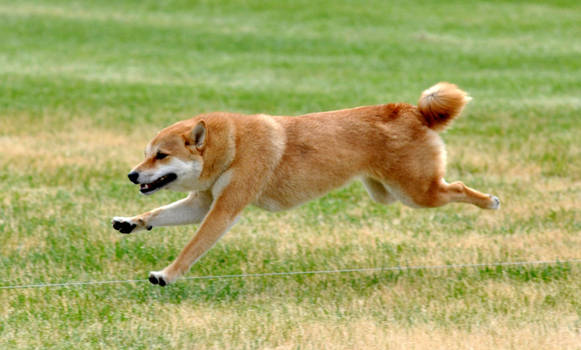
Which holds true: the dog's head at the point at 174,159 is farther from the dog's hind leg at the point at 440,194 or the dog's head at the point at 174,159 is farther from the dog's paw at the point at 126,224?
the dog's hind leg at the point at 440,194

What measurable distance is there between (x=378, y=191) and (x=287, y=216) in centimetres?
167

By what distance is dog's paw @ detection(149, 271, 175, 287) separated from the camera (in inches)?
250

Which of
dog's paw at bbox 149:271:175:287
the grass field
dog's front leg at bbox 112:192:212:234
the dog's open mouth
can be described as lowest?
the grass field

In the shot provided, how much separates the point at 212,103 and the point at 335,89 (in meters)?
2.99

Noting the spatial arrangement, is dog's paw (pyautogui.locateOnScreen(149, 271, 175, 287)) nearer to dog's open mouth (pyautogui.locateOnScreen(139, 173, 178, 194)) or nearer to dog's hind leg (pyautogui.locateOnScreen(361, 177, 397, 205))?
dog's open mouth (pyautogui.locateOnScreen(139, 173, 178, 194))

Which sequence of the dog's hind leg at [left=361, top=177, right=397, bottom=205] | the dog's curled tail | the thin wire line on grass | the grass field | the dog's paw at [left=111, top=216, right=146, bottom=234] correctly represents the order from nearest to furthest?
the grass field
the thin wire line on grass
the dog's paw at [left=111, top=216, right=146, bottom=234]
the dog's curled tail
the dog's hind leg at [left=361, top=177, right=397, bottom=205]

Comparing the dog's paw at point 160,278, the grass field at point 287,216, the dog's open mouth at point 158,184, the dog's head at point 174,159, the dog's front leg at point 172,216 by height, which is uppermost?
the dog's head at point 174,159

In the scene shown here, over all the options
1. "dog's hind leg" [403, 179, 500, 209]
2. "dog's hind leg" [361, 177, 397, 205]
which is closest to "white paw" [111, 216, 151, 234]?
"dog's hind leg" [361, 177, 397, 205]

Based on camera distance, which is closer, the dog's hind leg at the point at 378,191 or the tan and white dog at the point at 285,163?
the tan and white dog at the point at 285,163

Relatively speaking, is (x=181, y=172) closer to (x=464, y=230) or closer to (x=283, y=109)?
(x=464, y=230)

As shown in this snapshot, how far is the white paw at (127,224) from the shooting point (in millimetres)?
6961

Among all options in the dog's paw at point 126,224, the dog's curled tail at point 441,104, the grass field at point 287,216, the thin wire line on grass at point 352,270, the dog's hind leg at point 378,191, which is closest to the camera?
the grass field at point 287,216

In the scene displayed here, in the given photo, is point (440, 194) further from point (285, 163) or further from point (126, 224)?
point (126, 224)

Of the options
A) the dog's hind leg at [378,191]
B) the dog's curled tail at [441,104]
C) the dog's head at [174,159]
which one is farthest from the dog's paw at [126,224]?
the dog's curled tail at [441,104]
